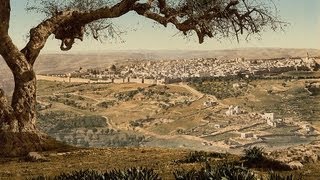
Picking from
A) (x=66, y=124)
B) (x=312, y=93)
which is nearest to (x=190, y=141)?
(x=66, y=124)

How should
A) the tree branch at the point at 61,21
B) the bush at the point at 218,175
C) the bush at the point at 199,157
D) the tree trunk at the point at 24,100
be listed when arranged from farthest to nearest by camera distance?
the tree branch at the point at 61,21, the tree trunk at the point at 24,100, the bush at the point at 199,157, the bush at the point at 218,175

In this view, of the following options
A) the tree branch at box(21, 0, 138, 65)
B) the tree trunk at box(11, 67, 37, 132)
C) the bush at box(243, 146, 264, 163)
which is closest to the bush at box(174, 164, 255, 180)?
the bush at box(243, 146, 264, 163)

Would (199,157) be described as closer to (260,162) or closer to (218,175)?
(260,162)

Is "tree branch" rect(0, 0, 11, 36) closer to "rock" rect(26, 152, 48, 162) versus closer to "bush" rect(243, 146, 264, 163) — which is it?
"rock" rect(26, 152, 48, 162)

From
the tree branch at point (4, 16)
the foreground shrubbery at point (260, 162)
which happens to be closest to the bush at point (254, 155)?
the foreground shrubbery at point (260, 162)

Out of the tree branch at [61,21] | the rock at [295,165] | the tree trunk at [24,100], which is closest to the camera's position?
the rock at [295,165]

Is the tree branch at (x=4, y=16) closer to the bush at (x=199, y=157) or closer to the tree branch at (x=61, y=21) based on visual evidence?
the tree branch at (x=61, y=21)

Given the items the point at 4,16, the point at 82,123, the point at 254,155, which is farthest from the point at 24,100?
the point at 82,123

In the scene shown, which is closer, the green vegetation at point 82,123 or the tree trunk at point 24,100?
the tree trunk at point 24,100
